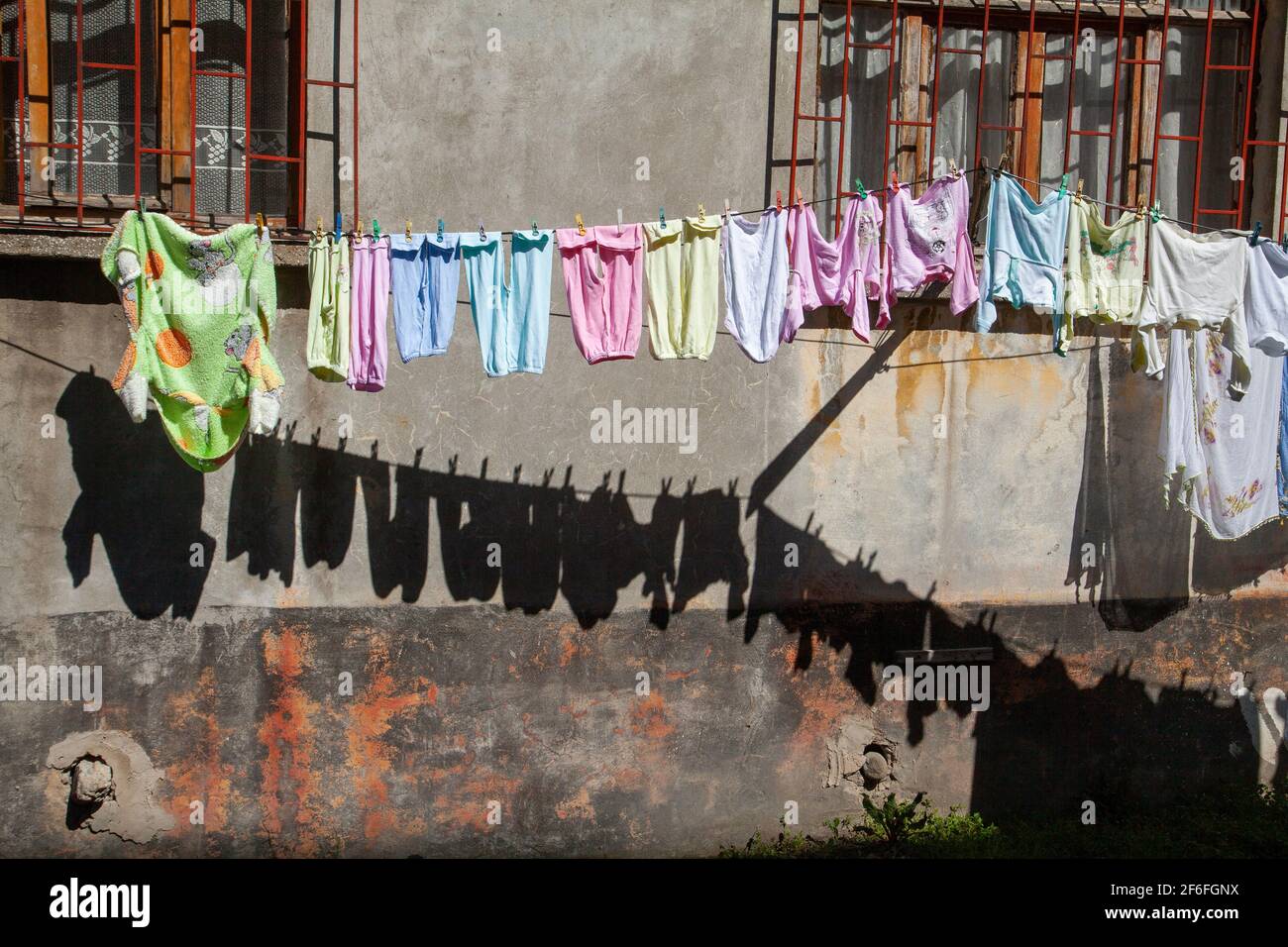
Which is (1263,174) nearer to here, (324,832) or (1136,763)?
(1136,763)

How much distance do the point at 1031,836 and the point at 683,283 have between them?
425 cm

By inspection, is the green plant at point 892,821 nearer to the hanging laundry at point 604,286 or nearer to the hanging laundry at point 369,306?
the hanging laundry at point 604,286

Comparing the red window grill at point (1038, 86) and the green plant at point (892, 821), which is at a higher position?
the red window grill at point (1038, 86)

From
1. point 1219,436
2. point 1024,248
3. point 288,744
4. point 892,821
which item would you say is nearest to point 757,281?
point 1024,248

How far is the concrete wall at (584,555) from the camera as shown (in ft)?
Result: 22.9

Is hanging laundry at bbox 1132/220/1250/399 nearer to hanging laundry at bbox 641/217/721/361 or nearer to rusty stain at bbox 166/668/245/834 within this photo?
hanging laundry at bbox 641/217/721/361

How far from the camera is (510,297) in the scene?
655cm

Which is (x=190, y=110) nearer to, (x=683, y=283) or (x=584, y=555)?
(x=683, y=283)

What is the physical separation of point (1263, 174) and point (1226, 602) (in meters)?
2.91

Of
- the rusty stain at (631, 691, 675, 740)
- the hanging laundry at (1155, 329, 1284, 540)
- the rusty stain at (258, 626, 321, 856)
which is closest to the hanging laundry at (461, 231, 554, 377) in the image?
the rusty stain at (258, 626, 321, 856)

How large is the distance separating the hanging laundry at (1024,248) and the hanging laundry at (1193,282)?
53cm

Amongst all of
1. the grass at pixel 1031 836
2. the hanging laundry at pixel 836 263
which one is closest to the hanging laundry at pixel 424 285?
the hanging laundry at pixel 836 263
